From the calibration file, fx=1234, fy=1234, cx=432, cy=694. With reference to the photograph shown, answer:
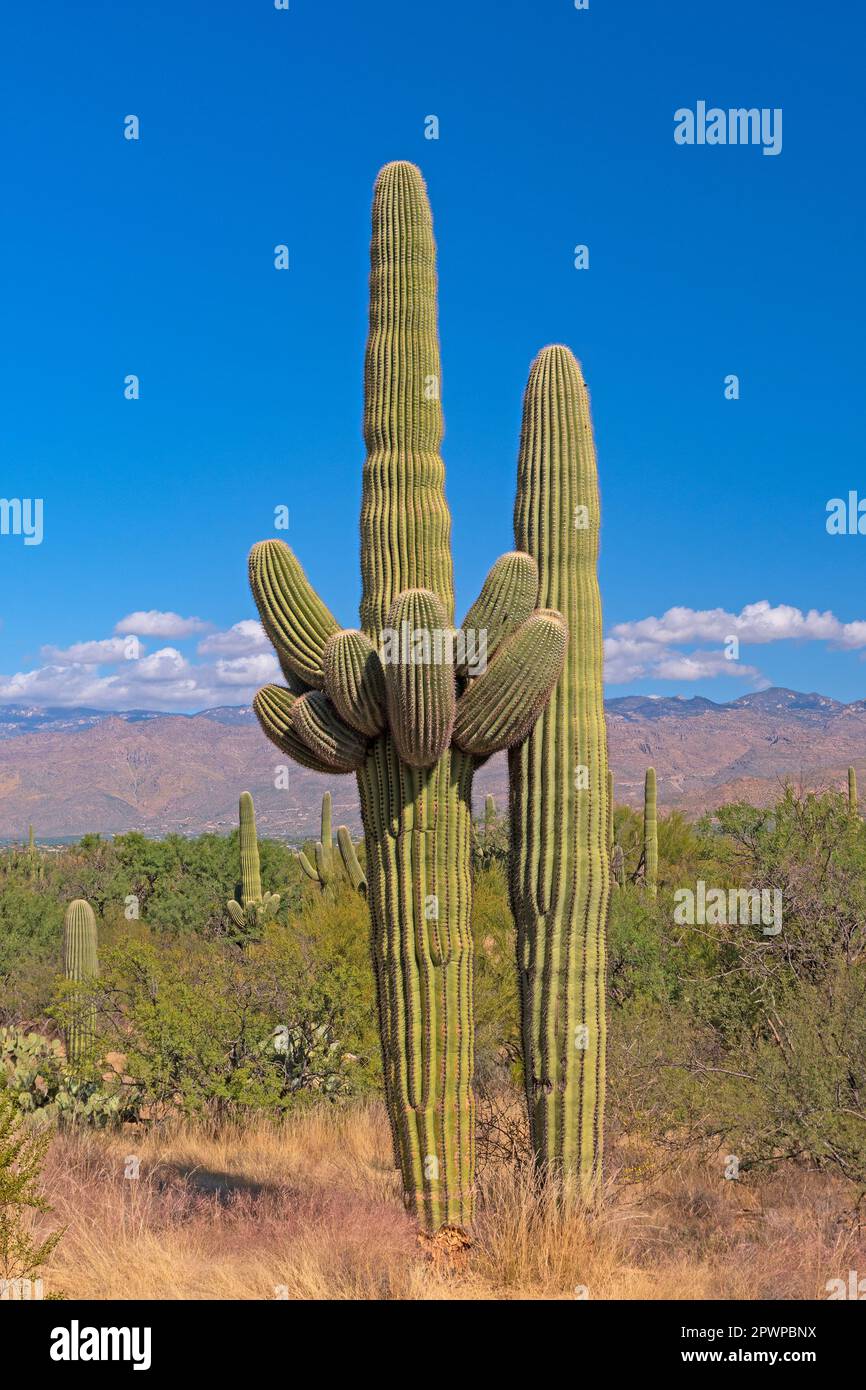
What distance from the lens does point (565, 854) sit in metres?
7.88

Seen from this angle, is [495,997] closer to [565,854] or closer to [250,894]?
[565,854]

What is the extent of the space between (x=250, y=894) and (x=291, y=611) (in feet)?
60.4

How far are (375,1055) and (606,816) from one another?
6609 millimetres

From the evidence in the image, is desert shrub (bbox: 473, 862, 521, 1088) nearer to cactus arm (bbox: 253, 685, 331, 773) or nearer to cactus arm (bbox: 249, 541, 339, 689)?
cactus arm (bbox: 253, 685, 331, 773)

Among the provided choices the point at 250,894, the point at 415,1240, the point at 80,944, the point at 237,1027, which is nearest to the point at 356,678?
the point at 415,1240

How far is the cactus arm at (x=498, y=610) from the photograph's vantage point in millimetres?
7645

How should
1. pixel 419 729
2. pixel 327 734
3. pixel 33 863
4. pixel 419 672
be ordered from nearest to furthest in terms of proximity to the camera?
pixel 419 672 → pixel 419 729 → pixel 327 734 → pixel 33 863

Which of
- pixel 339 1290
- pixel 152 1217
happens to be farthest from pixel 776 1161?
pixel 152 1217

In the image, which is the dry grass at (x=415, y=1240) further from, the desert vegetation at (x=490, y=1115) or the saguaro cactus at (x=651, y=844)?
the saguaro cactus at (x=651, y=844)

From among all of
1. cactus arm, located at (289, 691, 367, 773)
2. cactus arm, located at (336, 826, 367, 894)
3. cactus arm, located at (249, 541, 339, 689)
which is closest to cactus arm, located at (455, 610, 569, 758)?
cactus arm, located at (289, 691, 367, 773)

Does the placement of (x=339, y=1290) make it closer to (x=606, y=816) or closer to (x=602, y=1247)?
(x=602, y=1247)

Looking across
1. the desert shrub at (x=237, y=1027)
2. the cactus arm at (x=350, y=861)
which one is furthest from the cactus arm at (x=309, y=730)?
the cactus arm at (x=350, y=861)

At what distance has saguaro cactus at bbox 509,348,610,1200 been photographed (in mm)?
7844
